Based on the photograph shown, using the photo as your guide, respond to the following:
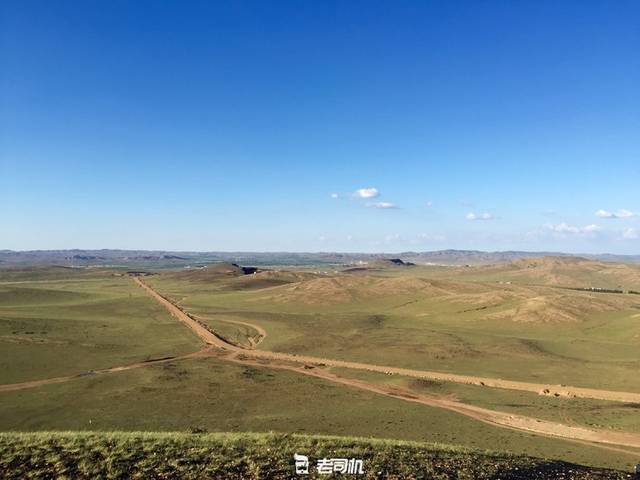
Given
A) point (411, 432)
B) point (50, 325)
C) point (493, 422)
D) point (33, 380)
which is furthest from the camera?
point (50, 325)

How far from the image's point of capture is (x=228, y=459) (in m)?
20.2

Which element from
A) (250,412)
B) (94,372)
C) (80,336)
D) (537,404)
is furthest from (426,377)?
(80,336)

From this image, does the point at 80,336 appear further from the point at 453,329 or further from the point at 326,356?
the point at 453,329

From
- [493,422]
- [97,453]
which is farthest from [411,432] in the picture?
[97,453]

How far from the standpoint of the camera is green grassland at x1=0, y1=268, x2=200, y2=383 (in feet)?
210

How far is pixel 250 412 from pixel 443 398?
21.0m

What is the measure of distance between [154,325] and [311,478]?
302 ft

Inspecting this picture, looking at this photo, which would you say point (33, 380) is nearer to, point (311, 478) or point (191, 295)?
point (311, 478)

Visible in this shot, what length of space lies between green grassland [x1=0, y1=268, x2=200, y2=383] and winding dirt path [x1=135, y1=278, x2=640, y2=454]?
985 centimetres

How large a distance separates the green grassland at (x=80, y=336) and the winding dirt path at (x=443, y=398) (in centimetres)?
985

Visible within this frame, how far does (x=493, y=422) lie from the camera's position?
4131 cm

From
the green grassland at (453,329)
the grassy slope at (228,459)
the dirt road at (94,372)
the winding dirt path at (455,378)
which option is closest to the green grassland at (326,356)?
the green grassland at (453,329)

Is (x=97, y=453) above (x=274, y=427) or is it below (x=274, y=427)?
above

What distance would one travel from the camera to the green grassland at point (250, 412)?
35.0 metres
